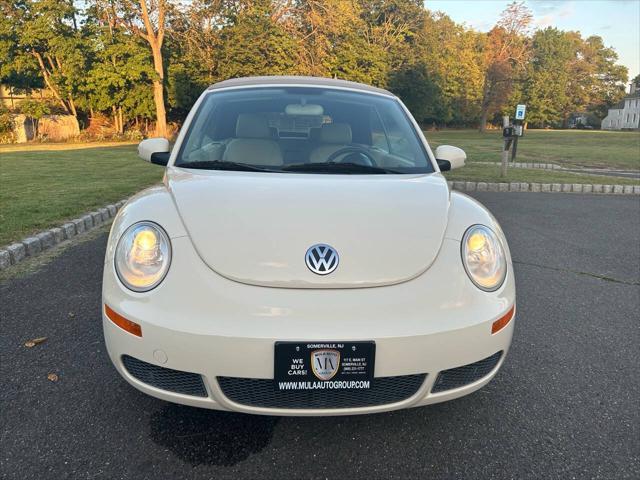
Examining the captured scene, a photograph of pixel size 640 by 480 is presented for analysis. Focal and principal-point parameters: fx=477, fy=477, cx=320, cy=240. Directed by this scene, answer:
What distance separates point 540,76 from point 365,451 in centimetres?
6415

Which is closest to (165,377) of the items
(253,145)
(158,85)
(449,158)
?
(253,145)

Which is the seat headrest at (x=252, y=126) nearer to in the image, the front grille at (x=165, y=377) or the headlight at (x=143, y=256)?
the headlight at (x=143, y=256)

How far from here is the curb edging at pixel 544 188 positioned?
30.6 feet

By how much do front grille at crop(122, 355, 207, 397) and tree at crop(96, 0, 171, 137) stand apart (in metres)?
25.1

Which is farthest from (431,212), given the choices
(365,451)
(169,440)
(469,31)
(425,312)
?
(469,31)

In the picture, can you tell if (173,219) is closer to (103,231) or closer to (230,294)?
(230,294)

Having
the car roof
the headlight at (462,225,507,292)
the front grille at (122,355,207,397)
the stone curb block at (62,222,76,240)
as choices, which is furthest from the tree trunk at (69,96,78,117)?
the headlight at (462,225,507,292)

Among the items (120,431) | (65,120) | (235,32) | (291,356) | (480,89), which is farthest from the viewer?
(480,89)

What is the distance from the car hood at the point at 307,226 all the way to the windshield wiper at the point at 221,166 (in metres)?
0.19

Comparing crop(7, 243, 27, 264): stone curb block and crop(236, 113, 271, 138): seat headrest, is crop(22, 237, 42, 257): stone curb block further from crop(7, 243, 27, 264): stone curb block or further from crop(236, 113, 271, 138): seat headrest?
crop(236, 113, 271, 138): seat headrest

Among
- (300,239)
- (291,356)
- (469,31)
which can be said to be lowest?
(291,356)

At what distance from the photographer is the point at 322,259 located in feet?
5.78

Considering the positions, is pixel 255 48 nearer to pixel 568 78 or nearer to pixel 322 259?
pixel 322 259

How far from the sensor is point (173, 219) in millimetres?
1928
